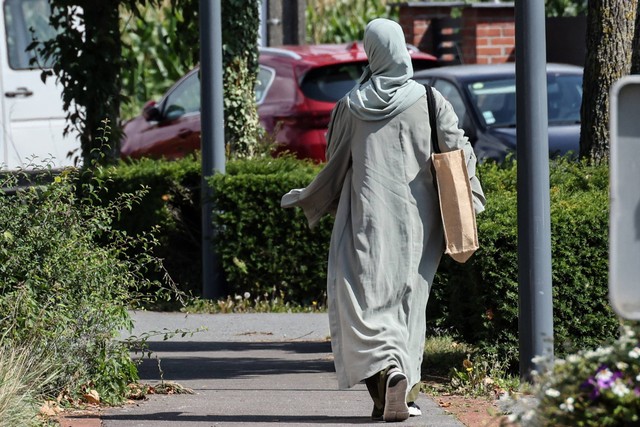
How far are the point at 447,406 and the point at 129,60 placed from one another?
238 inches

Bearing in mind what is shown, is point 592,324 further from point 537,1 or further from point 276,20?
point 276,20

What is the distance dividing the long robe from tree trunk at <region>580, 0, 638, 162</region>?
6.61ft

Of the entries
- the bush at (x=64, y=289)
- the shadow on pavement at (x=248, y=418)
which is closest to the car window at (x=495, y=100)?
the bush at (x=64, y=289)

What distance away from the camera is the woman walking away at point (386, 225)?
234 inches

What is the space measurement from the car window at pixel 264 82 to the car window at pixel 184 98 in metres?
0.86

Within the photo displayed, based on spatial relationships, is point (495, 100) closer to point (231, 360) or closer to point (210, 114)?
point (210, 114)

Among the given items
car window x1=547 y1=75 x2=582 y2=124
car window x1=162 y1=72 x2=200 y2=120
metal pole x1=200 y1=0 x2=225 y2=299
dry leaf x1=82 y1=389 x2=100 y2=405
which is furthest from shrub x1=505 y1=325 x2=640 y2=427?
car window x1=162 y1=72 x2=200 y2=120

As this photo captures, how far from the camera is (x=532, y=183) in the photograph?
593 centimetres

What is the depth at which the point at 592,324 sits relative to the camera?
268 inches

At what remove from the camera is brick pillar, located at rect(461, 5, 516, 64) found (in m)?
17.4

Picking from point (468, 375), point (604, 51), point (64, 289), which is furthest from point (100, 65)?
point (468, 375)

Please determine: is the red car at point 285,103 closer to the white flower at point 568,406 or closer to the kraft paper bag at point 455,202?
the kraft paper bag at point 455,202

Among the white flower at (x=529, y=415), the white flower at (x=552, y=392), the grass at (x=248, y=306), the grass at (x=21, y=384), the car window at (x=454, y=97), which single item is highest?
the car window at (x=454, y=97)

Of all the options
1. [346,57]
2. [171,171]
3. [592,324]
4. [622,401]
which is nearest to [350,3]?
[346,57]
